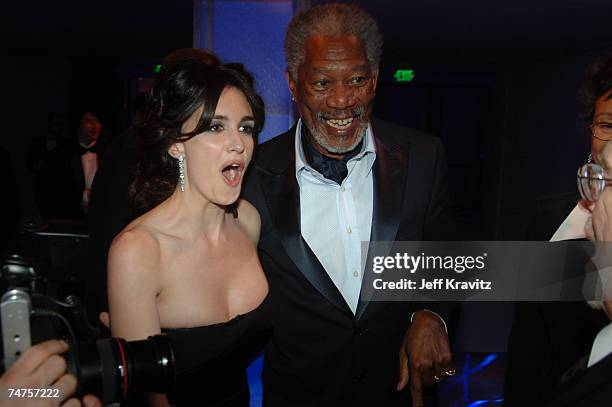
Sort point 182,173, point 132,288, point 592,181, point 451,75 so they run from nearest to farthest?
point 592,181 → point 132,288 → point 182,173 → point 451,75

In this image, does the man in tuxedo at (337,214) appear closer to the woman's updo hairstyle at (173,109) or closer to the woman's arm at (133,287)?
the woman's updo hairstyle at (173,109)

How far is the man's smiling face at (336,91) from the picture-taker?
2.03 meters

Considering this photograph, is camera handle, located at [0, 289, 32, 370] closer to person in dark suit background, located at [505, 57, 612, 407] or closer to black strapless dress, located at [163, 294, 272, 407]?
black strapless dress, located at [163, 294, 272, 407]

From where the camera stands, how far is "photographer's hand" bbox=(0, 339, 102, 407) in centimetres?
99

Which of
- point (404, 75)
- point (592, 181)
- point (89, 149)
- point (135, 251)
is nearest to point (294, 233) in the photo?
point (135, 251)

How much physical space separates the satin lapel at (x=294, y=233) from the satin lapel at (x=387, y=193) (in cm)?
13

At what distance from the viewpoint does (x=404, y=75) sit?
11.3 metres

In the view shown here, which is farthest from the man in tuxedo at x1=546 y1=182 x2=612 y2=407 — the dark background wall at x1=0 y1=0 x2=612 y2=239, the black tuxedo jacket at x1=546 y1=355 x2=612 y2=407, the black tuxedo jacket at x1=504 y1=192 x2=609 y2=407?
the dark background wall at x1=0 y1=0 x2=612 y2=239

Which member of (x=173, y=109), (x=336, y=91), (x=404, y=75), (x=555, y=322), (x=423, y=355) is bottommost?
(x=423, y=355)

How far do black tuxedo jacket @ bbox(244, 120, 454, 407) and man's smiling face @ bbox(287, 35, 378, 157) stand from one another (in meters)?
0.13

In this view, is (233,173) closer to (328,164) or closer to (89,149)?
(328,164)

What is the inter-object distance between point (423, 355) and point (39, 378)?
1.13 metres

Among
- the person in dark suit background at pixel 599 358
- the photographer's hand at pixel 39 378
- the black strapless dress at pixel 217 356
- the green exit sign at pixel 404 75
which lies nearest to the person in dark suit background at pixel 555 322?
the person in dark suit background at pixel 599 358

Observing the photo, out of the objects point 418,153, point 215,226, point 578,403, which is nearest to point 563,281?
point 418,153
